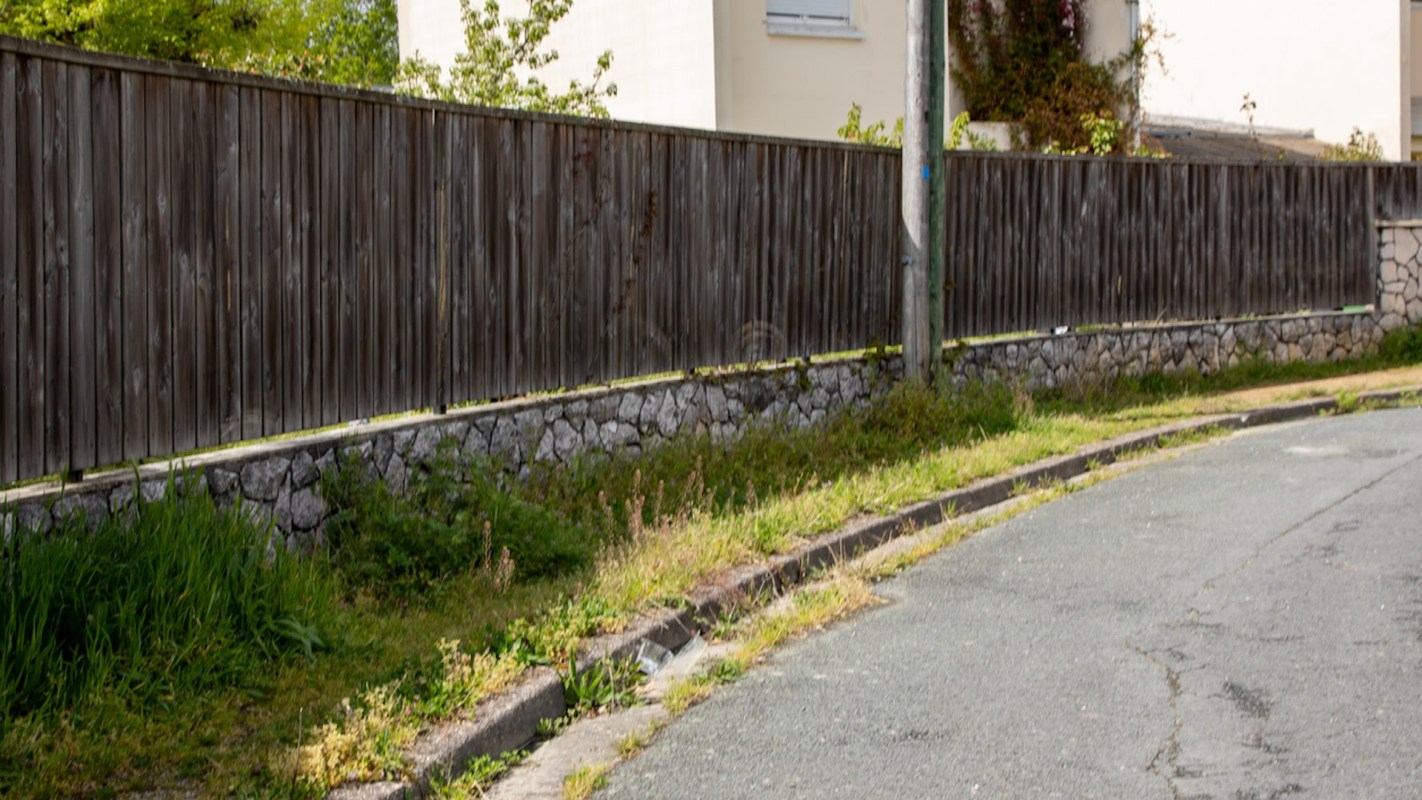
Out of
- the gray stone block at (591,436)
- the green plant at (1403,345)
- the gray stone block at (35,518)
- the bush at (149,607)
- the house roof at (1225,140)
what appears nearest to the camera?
the bush at (149,607)

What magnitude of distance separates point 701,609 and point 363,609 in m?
1.50

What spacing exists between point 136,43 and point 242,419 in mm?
17343

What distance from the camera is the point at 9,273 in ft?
19.0

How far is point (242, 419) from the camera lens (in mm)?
7039

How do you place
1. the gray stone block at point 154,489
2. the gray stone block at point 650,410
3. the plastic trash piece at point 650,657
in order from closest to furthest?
the gray stone block at point 154,489, the plastic trash piece at point 650,657, the gray stone block at point 650,410

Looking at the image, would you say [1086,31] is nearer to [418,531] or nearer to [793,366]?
[793,366]

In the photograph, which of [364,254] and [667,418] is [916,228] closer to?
[667,418]

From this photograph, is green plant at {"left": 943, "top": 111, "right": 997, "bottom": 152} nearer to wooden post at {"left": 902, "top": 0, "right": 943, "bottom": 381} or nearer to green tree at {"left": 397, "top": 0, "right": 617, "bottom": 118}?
green tree at {"left": 397, "top": 0, "right": 617, "bottom": 118}

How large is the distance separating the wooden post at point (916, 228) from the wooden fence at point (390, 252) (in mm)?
451

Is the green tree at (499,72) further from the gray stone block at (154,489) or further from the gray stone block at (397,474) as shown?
the gray stone block at (154,489)

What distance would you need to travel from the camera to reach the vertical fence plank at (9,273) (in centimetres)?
572

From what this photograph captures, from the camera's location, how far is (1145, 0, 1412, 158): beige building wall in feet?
92.8

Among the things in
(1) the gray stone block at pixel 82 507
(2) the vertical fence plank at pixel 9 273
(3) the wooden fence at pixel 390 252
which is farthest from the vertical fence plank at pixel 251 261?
(2) the vertical fence plank at pixel 9 273

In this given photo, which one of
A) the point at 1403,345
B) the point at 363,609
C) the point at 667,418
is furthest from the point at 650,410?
the point at 1403,345
